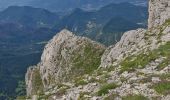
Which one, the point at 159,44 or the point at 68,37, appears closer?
the point at 159,44

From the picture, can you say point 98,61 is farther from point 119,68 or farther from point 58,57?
point 119,68

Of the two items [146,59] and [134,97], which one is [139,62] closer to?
[146,59]

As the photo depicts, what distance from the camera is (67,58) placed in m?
71.9

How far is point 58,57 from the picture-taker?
242 feet

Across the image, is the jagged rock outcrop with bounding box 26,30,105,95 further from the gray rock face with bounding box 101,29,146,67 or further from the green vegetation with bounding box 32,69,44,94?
the gray rock face with bounding box 101,29,146,67

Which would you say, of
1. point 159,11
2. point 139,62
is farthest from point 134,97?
point 159,11

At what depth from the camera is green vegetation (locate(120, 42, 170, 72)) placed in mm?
29112

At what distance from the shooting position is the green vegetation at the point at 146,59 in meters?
29.1

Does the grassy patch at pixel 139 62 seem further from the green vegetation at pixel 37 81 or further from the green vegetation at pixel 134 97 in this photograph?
the green vegetation at pixel 37 81

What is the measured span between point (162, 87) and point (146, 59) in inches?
305

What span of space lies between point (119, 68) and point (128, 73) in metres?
2.49

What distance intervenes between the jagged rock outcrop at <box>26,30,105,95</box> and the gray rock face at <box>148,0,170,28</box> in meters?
12.7

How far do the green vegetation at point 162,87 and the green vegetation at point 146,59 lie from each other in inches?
175

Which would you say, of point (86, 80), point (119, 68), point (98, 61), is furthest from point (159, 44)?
point (98, 61)
